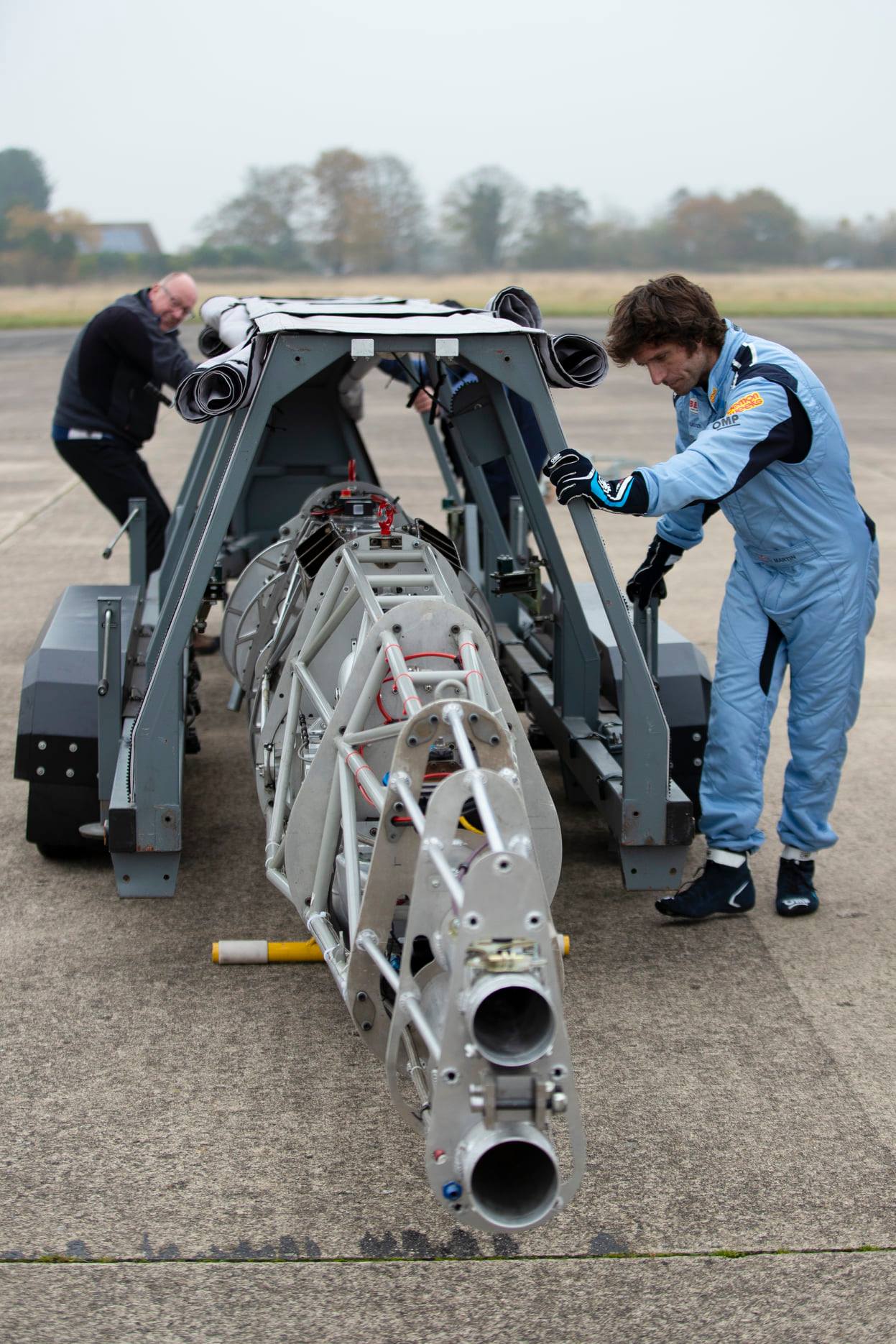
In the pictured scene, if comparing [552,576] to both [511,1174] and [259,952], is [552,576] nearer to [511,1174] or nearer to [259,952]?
[259,952]

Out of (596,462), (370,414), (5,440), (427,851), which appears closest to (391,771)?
(427,851)

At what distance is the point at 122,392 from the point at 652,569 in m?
3.89

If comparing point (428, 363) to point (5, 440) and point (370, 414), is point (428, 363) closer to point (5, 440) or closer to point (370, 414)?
point (5, 440)

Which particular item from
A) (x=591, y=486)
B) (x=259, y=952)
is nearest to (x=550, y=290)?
(x=591, y=486)

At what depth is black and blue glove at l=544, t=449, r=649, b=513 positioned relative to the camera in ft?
12.9

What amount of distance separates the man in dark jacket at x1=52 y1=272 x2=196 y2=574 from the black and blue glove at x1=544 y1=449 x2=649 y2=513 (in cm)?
383

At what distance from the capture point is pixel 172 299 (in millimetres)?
7387

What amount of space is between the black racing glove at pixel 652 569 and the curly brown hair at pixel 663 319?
2.69ft

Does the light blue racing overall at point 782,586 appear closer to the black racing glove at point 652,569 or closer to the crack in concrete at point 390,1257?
the black racing glove at point 652,569

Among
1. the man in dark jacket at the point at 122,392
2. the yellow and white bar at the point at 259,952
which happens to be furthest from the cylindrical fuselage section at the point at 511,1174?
the man in dark jacket at the point at 122,392

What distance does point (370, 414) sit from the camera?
22.2m

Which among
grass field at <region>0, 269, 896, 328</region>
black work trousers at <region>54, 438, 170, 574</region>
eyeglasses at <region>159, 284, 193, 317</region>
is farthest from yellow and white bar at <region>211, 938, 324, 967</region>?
grass field at <region>0, 269, 896, 328</region>

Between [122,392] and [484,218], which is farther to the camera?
[484,218]

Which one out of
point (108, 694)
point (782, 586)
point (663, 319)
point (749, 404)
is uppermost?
point (663, 319)
